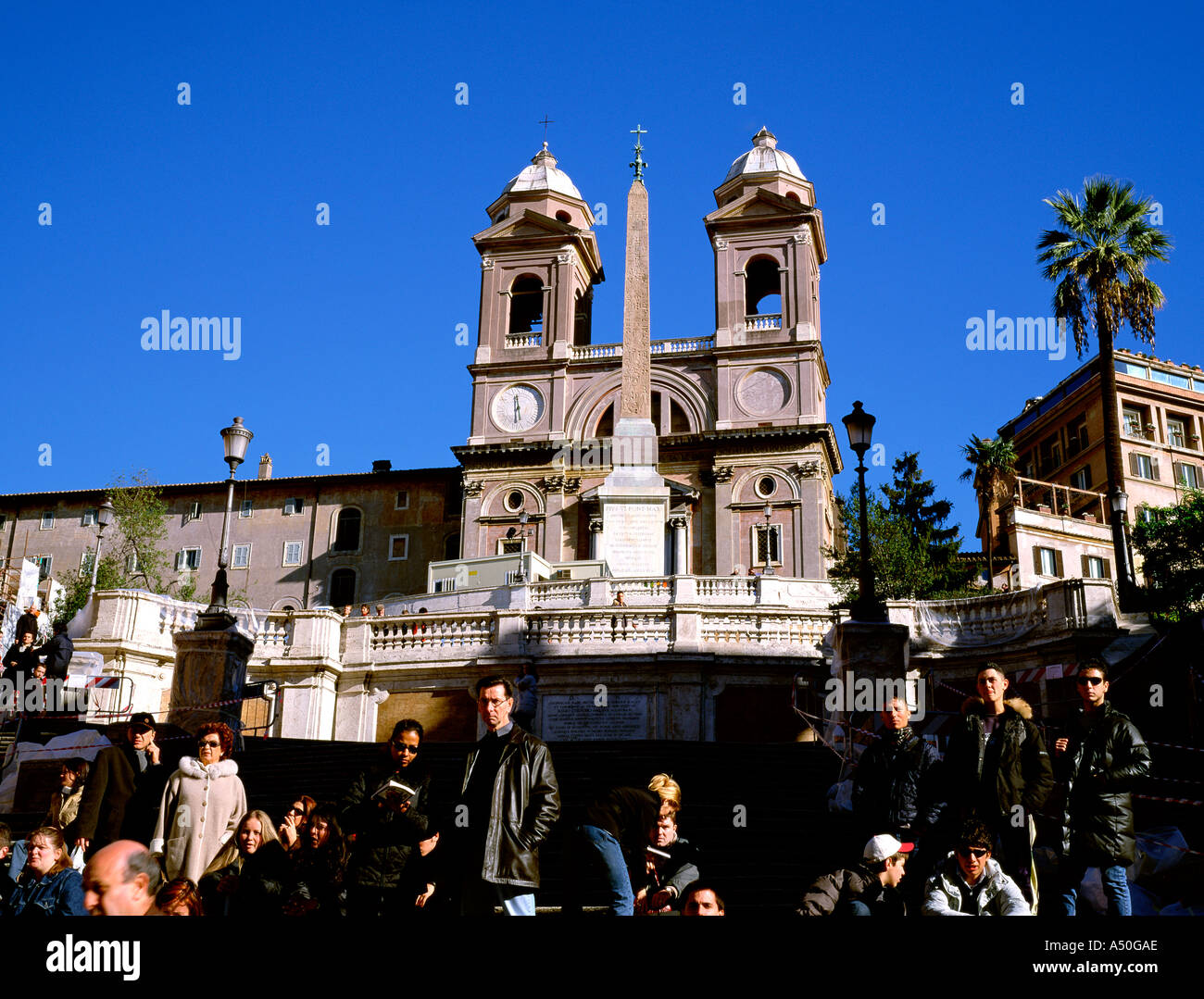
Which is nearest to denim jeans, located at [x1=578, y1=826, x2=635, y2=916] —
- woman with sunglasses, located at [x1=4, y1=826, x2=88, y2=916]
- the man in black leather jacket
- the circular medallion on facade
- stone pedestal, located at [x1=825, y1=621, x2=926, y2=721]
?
the man in black leather jacket

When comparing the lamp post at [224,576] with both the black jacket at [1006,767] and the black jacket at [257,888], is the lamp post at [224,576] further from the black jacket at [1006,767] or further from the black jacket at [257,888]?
the black jacket at [1006,767]

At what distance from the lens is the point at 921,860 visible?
849cm

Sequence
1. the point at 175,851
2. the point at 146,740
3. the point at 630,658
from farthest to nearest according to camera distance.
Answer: the point at 630,658
the point at 146,740
the point at 175,851

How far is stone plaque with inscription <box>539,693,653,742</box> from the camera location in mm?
23109

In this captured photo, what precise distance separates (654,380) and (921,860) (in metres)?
46.5

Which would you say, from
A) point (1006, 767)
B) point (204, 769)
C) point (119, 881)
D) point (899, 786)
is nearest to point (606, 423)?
point (204, 769)

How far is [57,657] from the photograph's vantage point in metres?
18.2

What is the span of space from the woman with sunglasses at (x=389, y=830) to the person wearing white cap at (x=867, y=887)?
2413 mm

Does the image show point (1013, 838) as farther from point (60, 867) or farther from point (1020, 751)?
point (60, 867)

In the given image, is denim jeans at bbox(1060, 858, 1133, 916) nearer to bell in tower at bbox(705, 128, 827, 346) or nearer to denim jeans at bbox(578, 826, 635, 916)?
denim jeans at bbox(578, 826, 635, 916)

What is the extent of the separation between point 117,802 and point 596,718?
536 inches

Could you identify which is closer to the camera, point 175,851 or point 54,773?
point 175,851
